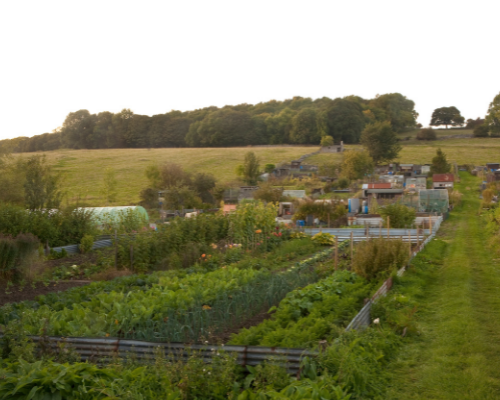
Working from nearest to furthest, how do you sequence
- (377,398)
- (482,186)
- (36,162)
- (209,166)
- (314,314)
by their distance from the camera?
1. (377,398)
2. (314,314)
3. (36,162)
4. (482,186)
5. (209,166)

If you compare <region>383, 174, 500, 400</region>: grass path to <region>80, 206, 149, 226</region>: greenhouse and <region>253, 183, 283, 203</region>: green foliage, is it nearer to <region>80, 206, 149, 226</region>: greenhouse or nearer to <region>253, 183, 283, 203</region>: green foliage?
<region>80, 206, 149, 226</region>: greenhouse

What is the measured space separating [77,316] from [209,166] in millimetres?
56710

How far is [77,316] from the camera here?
585 centimetres

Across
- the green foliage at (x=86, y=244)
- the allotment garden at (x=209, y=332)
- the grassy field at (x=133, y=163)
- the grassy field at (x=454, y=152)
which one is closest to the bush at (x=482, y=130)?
the grassy field at (x=454, y=152)

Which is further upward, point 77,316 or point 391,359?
point 77,316

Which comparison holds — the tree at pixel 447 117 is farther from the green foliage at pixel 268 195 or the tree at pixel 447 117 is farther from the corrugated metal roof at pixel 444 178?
the green foliage at pixel 268 195

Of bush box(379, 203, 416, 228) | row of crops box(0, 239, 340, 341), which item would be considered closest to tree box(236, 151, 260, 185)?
bush box(379, 203, 416, 228)

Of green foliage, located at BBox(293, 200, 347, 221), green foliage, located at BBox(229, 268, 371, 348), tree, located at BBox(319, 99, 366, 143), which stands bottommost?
green foliage, located at BBox(293, 200, 347, 221)

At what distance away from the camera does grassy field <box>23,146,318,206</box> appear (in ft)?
152

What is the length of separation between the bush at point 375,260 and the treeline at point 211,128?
7437 centimetres

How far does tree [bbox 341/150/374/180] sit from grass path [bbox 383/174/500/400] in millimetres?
37666

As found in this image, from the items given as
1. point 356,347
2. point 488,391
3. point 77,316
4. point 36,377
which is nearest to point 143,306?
point 77,316

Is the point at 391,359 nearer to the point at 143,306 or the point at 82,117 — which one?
the point at 143,306

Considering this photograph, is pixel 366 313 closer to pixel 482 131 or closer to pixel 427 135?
pixel 427 135
